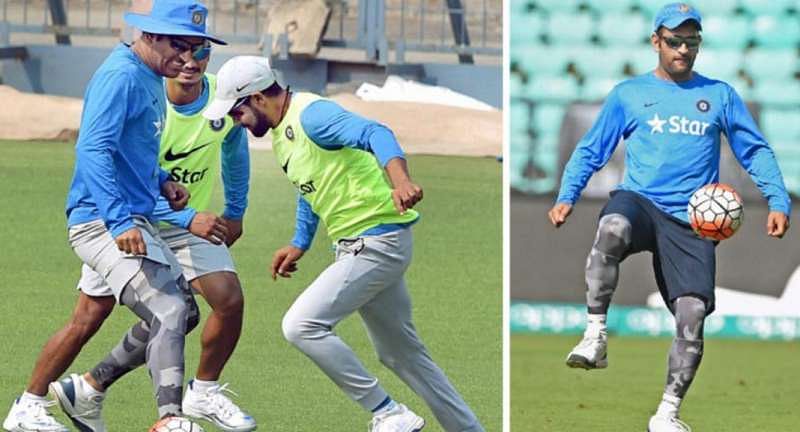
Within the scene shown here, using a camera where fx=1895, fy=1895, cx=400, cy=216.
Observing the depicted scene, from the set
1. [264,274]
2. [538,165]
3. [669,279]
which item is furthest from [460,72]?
[669,279]

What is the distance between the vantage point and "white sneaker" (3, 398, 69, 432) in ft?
25.9

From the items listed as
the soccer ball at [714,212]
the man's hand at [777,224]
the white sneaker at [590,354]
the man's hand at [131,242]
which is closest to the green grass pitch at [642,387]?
the white sneaker at [590,354]

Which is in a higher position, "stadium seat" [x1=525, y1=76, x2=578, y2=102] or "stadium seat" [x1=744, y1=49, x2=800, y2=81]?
"stadium seat" [x1=744, y1=49, x2=800, y2=81]

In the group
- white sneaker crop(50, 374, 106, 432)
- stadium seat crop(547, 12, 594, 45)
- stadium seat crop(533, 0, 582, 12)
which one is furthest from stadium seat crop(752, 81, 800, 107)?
white sneaker crop(50, 374, 106, 432)

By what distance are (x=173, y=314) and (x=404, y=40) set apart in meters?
14.4

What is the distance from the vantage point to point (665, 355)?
1107 centimetres

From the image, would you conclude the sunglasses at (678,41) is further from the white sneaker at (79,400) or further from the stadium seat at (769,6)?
the white sneaker at (79,400)

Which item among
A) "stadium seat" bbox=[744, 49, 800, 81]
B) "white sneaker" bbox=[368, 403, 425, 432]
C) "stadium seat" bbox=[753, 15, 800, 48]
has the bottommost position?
"white sneaker" bbox=[368, 403, 425, 432]

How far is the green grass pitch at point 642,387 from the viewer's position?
9477 millimetres

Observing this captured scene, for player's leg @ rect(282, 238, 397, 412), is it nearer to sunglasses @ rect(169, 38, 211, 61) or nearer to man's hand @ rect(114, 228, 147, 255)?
man's hand @ rect(114, 228, 147, 255)

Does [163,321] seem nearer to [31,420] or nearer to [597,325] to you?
[31,420]

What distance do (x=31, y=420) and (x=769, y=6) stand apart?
531 centimetres

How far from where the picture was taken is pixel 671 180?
8438 millimetres

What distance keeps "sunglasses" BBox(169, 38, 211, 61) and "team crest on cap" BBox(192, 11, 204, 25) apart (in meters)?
0.09
